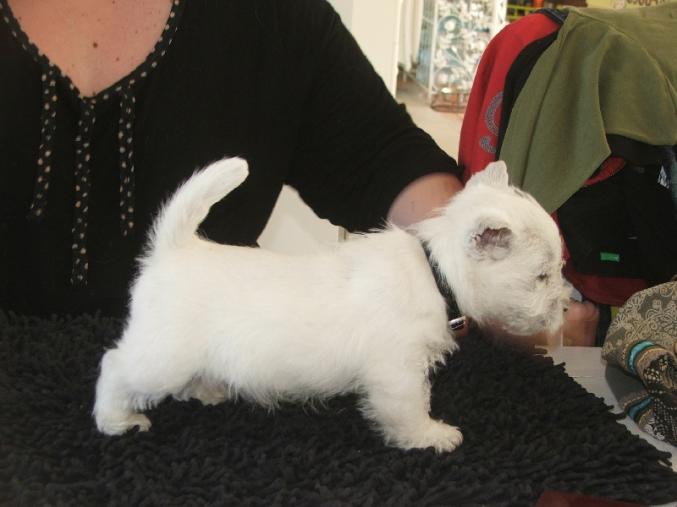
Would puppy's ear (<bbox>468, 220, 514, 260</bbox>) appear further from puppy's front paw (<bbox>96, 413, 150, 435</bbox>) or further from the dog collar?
puppy's front paw (<bbox>96, 413, 150, 435</bbox>)

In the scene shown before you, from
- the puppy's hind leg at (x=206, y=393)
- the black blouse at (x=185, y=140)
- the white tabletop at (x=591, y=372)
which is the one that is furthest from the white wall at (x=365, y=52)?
the puppy's hind leg at (x=206, y=393)

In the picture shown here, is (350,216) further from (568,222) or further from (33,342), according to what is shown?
(33,342)

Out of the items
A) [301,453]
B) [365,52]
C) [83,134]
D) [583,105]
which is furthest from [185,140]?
[365,52]

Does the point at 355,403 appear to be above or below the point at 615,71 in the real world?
below

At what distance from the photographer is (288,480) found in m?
0.82

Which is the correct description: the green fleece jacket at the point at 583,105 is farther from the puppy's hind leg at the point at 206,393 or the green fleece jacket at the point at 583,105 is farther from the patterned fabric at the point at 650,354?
the puppy's hind leg at the point at 206,393

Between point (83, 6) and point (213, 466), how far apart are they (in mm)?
958

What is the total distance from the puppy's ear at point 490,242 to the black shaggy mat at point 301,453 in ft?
0.87

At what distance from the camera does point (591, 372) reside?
1252mm

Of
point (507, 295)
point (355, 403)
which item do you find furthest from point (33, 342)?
point (507, 295)

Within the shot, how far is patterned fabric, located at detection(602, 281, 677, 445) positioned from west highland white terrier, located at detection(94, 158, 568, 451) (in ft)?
0.69

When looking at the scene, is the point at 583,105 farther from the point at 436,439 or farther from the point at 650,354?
the point at 436,439

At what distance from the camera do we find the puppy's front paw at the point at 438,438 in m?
0.91

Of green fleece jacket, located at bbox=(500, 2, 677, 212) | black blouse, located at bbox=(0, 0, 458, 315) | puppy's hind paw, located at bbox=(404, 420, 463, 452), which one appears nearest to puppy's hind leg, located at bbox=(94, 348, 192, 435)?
puppy's hind paw, located at bbox=(404, 420, 463, 452)
